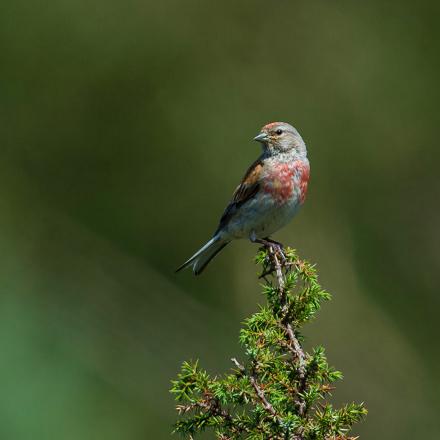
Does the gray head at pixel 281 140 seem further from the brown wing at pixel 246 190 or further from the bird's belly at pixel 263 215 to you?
the bird's belly at pixel 263 215

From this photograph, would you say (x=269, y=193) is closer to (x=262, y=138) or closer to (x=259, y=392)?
(x=262, y=138)

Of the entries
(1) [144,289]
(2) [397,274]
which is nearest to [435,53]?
(2) [397,274]

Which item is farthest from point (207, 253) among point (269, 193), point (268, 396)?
point (268, 396)

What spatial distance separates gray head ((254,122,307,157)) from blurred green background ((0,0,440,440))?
2.72 m

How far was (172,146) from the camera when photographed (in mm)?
9594

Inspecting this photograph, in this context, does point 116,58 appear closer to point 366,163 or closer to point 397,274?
point 366,163

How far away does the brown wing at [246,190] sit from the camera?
611 cm

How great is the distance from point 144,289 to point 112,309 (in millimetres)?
547

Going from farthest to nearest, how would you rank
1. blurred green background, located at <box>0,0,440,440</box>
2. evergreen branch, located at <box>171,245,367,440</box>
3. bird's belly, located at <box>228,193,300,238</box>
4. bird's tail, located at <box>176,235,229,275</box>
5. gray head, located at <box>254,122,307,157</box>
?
blurred green background, located at <box>0,0,440,440</box>
bird's tail, located at <box>176,235,229,275</box>
gray head, located at <box>254,122,307,157</box>
bird's belly, located at <box>228,193,300,238</box>
evergreen branch, located at <box>171,245,367,440</box>

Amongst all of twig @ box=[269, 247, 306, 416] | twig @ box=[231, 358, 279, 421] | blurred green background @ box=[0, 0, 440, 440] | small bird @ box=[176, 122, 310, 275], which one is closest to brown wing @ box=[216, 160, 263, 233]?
small bird @ box=[176, 122, 310, 275]

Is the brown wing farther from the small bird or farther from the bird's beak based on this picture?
the bird's beak

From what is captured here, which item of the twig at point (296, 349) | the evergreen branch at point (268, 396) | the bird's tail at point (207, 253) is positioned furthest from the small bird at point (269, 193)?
the evergreen branch at point (268, 396)

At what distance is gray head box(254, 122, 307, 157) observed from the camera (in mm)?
6242

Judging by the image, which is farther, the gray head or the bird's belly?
the gray head
